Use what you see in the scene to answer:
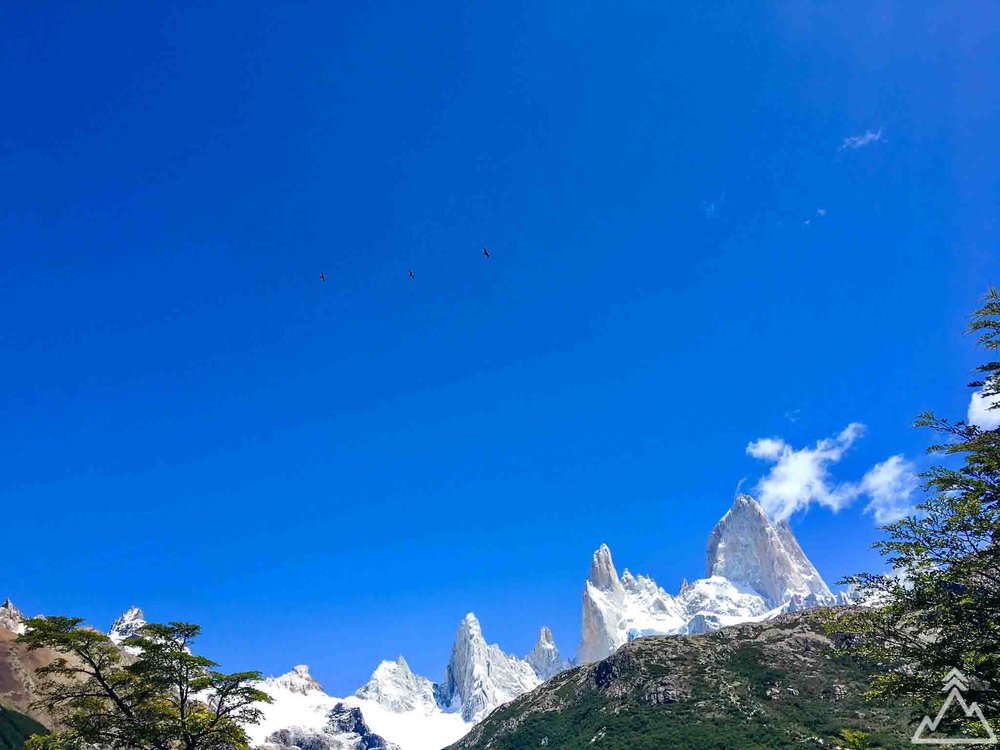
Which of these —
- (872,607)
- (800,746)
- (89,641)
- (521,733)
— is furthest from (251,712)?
(521,733)

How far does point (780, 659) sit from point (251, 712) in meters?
166

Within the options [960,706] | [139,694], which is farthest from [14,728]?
[960,706]

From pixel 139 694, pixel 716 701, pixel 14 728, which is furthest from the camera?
pixel 716 701

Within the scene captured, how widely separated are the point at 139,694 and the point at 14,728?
442 ft

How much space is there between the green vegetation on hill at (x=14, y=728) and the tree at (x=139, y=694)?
110906 millimetres

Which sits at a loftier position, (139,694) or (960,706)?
(139,694)

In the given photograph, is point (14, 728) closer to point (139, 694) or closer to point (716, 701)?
point (139, 694)

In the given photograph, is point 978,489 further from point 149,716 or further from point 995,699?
point 149,716

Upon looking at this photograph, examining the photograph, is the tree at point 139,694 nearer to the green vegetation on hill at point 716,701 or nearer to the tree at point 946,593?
the tree at point 946,593

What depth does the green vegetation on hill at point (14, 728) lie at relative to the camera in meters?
110

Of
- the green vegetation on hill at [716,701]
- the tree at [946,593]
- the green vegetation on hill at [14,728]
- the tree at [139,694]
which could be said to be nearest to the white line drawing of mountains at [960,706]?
the tree at [946,593]

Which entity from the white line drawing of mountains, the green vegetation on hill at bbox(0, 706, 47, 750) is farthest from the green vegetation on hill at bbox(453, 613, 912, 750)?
the green vegetation on hill at bbox(0, 706, 47, 750)

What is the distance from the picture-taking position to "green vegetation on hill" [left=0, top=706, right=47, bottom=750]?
110 metres

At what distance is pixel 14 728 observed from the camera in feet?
397
